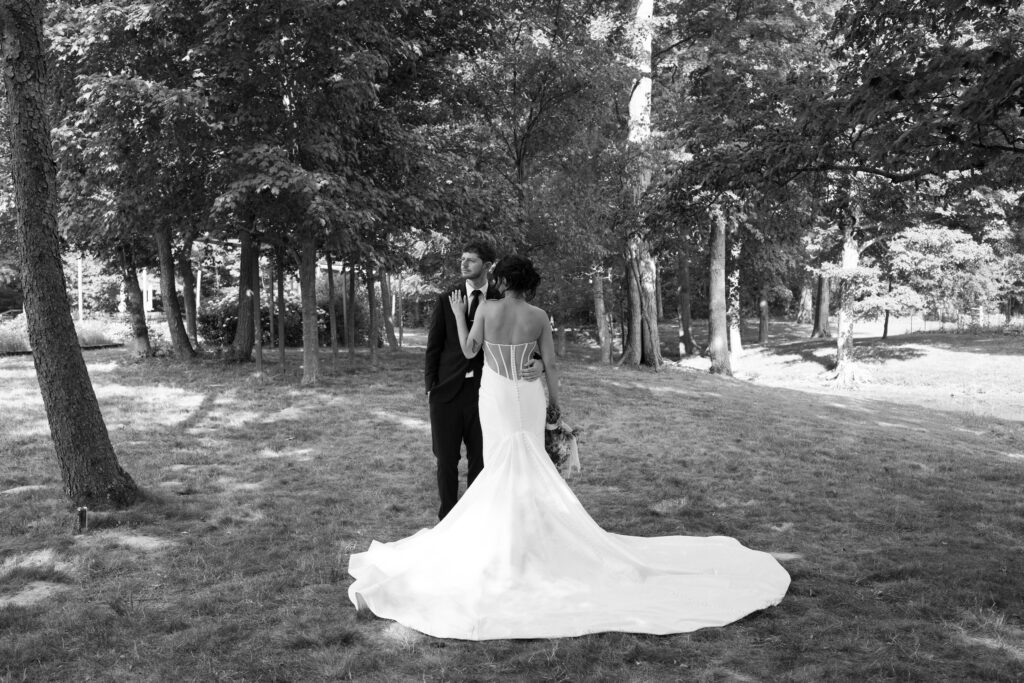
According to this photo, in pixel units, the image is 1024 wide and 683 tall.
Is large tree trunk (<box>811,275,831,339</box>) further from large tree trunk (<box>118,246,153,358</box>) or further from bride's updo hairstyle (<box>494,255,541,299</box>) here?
bride's updo hairstyle (<box>494,255,541,299</box>)

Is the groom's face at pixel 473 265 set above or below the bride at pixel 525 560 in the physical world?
above

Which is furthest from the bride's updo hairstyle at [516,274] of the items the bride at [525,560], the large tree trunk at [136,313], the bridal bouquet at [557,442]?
the large tree trunk at [136,313]

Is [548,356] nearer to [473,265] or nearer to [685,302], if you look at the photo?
[473,265]

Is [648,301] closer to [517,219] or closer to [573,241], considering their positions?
[573,241]

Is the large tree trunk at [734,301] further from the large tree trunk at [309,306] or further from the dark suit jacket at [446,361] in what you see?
the dark suit jacket at [446,361]

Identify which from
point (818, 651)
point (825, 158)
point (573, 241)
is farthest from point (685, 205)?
point (573, 241)

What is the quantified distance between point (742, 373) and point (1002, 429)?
12.6 m

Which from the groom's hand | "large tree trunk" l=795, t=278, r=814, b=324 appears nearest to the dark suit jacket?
the groom's hand

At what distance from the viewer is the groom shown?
575 centimetres

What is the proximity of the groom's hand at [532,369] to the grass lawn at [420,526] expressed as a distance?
179 centimetres

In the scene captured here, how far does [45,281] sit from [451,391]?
345 cm

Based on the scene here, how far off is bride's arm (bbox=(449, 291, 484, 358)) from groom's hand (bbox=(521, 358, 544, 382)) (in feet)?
1.17

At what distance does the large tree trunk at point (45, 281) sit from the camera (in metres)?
6.20

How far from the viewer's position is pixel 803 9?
24.2 meters
